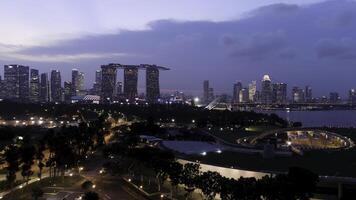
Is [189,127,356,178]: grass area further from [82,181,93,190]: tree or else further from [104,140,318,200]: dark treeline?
[82,181,93,190]: tree

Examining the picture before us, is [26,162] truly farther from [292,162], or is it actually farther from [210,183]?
[292,162]

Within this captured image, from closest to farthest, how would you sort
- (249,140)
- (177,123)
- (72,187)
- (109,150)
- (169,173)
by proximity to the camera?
(169,173) < (72,187) < (109,150) < (249,140) < (177,123)

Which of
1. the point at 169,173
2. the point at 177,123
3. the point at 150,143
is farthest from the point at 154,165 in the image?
the point at 177,123

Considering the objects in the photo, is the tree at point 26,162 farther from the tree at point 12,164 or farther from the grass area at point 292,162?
the grass area at point 292,162

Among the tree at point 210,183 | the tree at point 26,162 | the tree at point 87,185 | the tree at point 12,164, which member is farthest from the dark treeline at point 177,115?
the tree at point 210,183

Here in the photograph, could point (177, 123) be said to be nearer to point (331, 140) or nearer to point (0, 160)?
point (331, 140)

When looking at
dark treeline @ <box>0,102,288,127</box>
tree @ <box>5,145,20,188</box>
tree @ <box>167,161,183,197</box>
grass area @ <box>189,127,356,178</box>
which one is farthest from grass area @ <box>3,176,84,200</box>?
dark treeline @ <box>0,102,288,127</box>

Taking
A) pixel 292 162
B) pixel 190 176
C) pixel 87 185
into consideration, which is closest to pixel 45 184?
pixel 87 185
